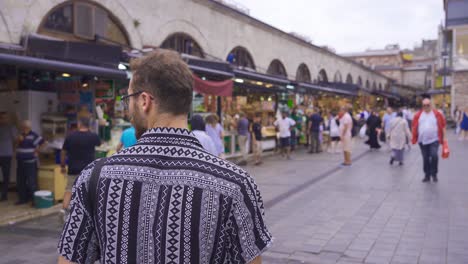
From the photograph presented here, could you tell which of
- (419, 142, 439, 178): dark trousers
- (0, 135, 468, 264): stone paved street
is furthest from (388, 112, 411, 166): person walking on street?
(419, 142, 439, 178): dark trousers

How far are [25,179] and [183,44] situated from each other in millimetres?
7191

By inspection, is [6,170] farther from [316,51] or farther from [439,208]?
[316,51]

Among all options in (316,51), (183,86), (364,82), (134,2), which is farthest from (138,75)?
(364,82)

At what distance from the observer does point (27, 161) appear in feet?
28.4

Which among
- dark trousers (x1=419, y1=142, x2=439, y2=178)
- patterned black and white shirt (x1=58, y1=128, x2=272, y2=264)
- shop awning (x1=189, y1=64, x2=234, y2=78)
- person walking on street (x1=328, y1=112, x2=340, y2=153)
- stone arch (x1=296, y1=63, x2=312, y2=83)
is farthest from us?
stone arch (x1=296, y1=63, x2=312, y2=83)

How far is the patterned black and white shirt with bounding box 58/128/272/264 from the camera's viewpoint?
1631mm

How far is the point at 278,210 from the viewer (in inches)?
324

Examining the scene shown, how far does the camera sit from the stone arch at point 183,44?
45.6 feet

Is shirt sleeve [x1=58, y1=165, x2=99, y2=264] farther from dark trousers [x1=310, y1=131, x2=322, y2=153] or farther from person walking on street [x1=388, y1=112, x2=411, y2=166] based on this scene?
dark trousers [x1=310, y1=131, x2=322, y2=153]

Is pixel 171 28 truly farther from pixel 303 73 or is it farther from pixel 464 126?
pixel 464 126

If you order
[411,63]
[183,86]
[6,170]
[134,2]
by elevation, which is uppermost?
[411,63]

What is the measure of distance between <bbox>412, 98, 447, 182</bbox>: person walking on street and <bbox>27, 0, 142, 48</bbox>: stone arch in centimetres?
724

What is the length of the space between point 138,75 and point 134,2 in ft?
36.9

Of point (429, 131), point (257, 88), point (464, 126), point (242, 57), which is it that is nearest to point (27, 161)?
point (429, 131)
